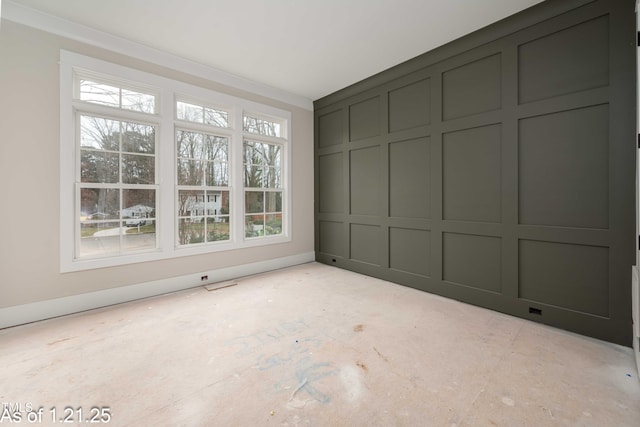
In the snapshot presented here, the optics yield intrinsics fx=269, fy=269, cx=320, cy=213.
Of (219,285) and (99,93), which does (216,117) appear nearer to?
(99,93)

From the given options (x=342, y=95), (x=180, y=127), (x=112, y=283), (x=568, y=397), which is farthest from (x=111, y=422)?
(x=342, y=95)

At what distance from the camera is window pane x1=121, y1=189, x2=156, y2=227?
10.7 feet

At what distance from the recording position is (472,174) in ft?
10.2

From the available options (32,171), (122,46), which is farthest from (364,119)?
(32,171)

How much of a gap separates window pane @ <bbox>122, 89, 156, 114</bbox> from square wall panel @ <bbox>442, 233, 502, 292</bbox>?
160 inches

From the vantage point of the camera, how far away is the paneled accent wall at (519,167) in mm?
2285

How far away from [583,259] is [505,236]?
0.62 metres

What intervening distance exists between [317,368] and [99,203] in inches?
119

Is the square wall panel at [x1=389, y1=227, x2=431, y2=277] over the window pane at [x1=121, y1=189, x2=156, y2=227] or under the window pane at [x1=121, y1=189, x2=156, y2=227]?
under

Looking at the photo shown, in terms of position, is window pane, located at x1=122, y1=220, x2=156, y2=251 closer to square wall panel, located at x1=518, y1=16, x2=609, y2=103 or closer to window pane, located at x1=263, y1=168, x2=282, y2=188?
window pane, located at x1=263, y1=168, x2=282, y2=188

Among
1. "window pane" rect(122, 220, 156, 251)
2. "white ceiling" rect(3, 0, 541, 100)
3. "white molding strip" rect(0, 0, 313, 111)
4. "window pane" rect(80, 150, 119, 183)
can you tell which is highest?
"white ceiling" rect(3, 0, 541, 100)

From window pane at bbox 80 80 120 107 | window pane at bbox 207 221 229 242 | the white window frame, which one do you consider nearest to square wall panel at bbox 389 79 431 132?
the white window frame

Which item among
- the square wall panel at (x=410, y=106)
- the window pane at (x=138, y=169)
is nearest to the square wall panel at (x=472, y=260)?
the square wall panel at (x=410, y=106)

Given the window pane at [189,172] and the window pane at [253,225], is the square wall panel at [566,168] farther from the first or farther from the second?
the window pane at [189,172]
